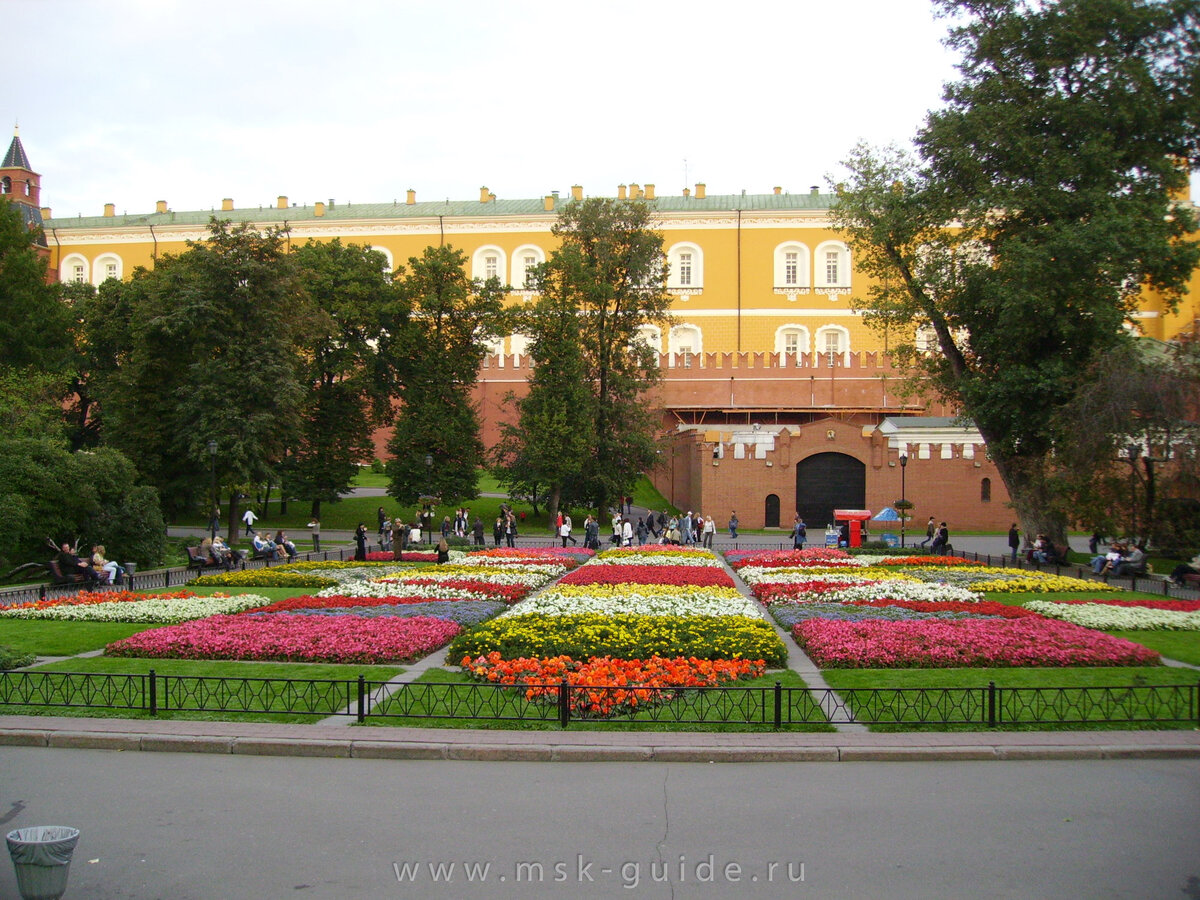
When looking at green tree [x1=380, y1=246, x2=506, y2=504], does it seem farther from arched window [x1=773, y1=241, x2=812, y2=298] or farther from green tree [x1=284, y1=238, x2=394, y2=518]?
arched window [x1=773, y1=241, x2=812, y2=298]

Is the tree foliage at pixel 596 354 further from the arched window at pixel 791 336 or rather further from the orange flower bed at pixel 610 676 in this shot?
the orange flower bed at pixel 610 676

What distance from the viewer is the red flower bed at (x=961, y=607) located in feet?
48.1

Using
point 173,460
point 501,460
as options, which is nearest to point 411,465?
point 501,460

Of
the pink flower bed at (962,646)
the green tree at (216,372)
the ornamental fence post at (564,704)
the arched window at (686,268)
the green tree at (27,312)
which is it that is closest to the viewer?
the ornamental fence post at (564,704)

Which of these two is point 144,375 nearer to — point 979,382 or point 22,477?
point 22,477

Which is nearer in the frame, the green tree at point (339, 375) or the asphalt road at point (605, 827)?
the asphalt road at point (605, 827)

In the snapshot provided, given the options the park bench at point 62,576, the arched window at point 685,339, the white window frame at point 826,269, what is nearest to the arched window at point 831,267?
the white window frame at point 826,269

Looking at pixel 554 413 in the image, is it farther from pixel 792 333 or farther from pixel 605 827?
pixel 605 827

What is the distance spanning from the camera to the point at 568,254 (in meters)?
38.3

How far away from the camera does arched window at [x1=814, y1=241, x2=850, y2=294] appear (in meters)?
59.2

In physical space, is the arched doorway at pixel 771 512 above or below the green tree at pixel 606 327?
below

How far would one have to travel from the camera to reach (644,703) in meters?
9.24

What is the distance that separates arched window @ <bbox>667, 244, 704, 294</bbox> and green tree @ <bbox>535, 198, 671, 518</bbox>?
17798 mm

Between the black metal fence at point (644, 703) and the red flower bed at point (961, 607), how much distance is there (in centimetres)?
495
